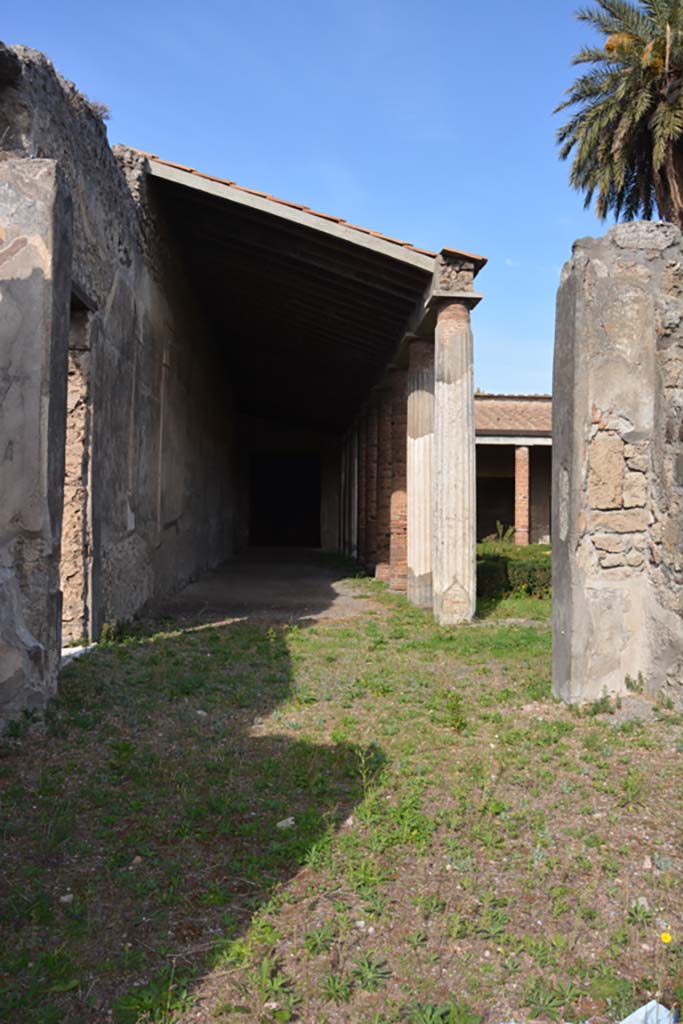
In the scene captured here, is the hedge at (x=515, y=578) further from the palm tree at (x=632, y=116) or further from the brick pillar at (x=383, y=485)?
the palm tree at (x=632, y=116)

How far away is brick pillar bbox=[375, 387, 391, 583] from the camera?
1356cm

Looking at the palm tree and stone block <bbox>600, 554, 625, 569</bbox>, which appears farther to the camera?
the palm tree

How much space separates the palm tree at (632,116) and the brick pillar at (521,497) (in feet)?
21.0

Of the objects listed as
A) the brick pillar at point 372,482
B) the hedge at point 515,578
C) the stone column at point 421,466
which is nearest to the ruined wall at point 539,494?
the brick pillar at point 372,482

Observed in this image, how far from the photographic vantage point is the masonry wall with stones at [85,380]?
4.46 meters

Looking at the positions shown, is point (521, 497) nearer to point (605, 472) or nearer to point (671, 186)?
point (671, 186)

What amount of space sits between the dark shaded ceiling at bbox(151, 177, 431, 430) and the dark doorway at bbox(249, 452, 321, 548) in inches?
468

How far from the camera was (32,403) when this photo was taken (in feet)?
14.7

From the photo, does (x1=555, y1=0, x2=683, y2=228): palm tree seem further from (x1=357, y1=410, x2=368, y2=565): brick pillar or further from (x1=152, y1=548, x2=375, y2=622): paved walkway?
(x1=152, y1=548, x2=375, y2=622): paved walkway

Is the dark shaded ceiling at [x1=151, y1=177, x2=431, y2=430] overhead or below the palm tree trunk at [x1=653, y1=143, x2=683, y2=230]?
below

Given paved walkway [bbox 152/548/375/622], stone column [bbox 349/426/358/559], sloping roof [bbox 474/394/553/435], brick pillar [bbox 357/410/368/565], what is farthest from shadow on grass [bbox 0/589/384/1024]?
sloping roof [bbox 474/394/553/435]

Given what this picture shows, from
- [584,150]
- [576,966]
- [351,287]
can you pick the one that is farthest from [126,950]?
[584,150]

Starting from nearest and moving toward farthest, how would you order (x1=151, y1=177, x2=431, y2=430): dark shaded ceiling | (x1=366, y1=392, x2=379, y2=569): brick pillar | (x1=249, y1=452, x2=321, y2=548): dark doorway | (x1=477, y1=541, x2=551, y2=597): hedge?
(x1=151, y1=177, x2=431, y2=430): dark shaded ceiling
(x1=477, y1=541, x2=551, y2=597): hedge
(x1=366, y1=392, x2=379, y2=569): brick pillar
(x1=249, y1=452, x2=321, y2=548): dark doorway

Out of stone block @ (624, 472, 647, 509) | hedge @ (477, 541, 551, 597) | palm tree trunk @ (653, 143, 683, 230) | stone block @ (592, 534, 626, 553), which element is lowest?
hedge @ (477, 541, 551, 597)
